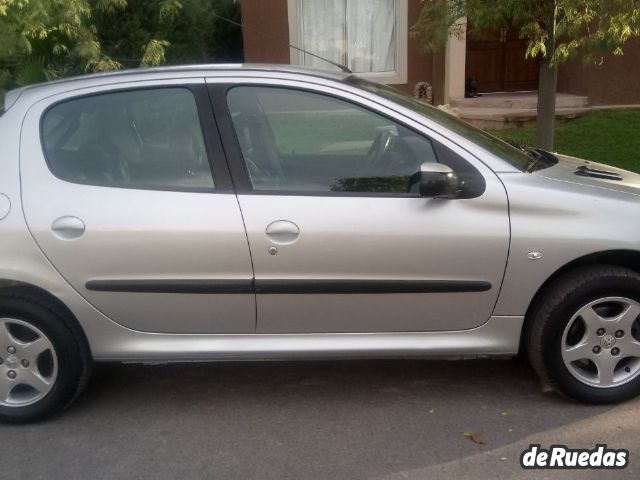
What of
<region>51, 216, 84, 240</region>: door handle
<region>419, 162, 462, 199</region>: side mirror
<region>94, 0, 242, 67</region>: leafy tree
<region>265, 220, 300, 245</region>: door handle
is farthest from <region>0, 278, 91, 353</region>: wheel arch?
<region>94, 0, 242, 67</region>: leafy tree

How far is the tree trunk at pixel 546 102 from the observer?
6.89 m

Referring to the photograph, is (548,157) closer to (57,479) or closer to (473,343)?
(473,343)

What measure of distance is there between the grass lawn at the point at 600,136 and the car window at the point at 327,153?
516 centimetres

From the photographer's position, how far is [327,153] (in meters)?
3.79

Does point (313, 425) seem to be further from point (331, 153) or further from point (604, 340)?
point (604, 340)

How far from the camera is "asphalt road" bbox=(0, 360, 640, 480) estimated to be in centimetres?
329

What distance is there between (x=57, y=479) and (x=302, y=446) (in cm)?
109

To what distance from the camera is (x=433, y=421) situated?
3.64 m

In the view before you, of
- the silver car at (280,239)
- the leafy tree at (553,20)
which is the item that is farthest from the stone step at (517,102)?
the silver car at (280,239)

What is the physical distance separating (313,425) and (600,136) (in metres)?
7.40

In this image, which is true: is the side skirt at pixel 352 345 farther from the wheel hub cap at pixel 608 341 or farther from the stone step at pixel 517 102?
the stone step at pixel 517 102

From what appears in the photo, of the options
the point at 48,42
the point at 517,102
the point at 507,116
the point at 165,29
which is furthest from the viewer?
the point at 517,102

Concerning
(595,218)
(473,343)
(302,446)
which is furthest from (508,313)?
(302,446)

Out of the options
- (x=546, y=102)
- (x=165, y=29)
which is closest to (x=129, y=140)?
(x=546, y=102)
